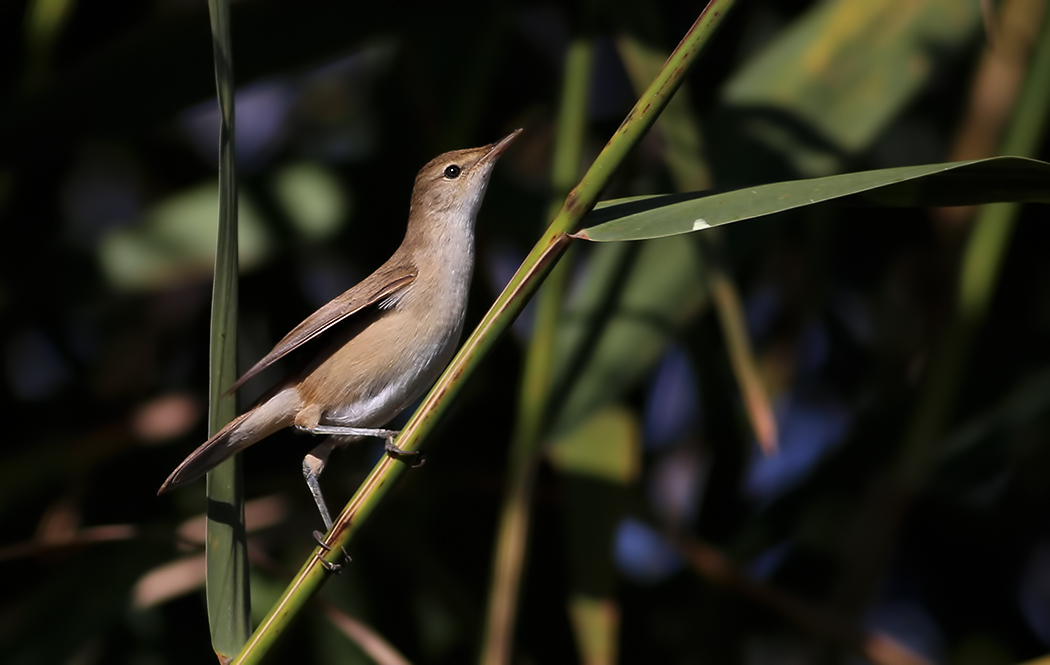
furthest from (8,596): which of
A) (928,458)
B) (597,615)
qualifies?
(928,458)

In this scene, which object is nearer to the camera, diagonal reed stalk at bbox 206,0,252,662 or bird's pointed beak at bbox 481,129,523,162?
diagonal reed stalk at bbox 206,0,252,662

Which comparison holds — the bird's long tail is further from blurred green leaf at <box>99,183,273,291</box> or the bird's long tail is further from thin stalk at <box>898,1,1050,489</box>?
thin stalk at <box>898,1,1050,489</box>

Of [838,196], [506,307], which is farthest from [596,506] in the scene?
[838,196]

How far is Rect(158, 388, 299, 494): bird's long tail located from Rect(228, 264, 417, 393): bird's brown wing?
120 mm

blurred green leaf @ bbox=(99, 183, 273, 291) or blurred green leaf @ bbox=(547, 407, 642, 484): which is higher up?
blurred green leaf @ bbox=(99, 183, 273, 291)

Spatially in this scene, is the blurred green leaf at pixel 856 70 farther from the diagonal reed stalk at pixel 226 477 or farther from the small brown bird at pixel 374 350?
the diagonal reed stalk at pixel 226 477

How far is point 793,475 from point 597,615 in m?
1.52

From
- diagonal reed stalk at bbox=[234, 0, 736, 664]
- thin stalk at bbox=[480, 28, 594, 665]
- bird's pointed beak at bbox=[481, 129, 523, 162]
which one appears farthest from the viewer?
bird's pointed beak at bbox=[481, 129, 523, 162]

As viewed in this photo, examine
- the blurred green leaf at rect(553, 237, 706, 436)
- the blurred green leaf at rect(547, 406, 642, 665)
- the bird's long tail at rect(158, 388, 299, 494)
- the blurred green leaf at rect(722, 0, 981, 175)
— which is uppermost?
the blurred green leaf at rect(722, 0, 981, 175)

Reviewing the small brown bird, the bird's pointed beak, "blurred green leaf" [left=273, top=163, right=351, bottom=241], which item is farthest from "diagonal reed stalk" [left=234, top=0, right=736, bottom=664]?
"blurred green leaf" [left=273, top=163, right=351, bottom=241]

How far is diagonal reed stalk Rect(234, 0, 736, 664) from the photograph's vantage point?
137cm

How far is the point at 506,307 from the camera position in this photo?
148cm

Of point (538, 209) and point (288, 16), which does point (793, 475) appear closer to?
point (538, 209)

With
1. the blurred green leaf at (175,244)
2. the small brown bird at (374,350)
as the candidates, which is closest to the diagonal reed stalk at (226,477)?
the small brown bird at (374,350)
